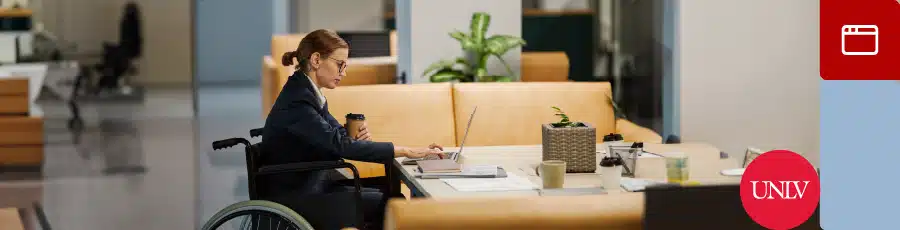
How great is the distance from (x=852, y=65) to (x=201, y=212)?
4.34m

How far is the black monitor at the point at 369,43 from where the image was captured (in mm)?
9828

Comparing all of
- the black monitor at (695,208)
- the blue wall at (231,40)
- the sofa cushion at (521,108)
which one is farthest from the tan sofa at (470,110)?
the blue wall at (231,40)

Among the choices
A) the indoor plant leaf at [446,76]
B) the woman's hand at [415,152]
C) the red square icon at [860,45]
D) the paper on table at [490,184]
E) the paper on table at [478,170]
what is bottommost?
the paper on table at [490,184]

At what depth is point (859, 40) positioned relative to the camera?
3221 millimetres

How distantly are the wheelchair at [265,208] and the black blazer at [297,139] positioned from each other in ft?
0.18

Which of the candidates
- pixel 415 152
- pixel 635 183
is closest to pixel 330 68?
pixel 415 152

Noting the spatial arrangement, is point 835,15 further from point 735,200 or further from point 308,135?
point 308,135

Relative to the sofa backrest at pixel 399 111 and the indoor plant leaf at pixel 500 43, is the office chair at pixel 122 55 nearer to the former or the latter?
the indoor plant leaf at pixel 500 43

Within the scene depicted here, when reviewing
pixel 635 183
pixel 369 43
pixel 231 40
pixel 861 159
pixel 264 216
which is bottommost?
pixel 264 216

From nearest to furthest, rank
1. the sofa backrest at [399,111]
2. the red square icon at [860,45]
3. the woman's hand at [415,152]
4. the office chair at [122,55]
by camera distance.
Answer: the red square icon at [860,45] → the woman's hand at [415,152] → the sofa backrest at [399,111] → the office chair at [122,55]

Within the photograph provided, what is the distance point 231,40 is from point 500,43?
12914 mm

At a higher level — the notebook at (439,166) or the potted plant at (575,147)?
the potted plant at (575,147)

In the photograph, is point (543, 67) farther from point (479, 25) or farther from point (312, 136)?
point (312, 136)

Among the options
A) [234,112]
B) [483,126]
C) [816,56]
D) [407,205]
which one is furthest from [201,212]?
[234,112]
